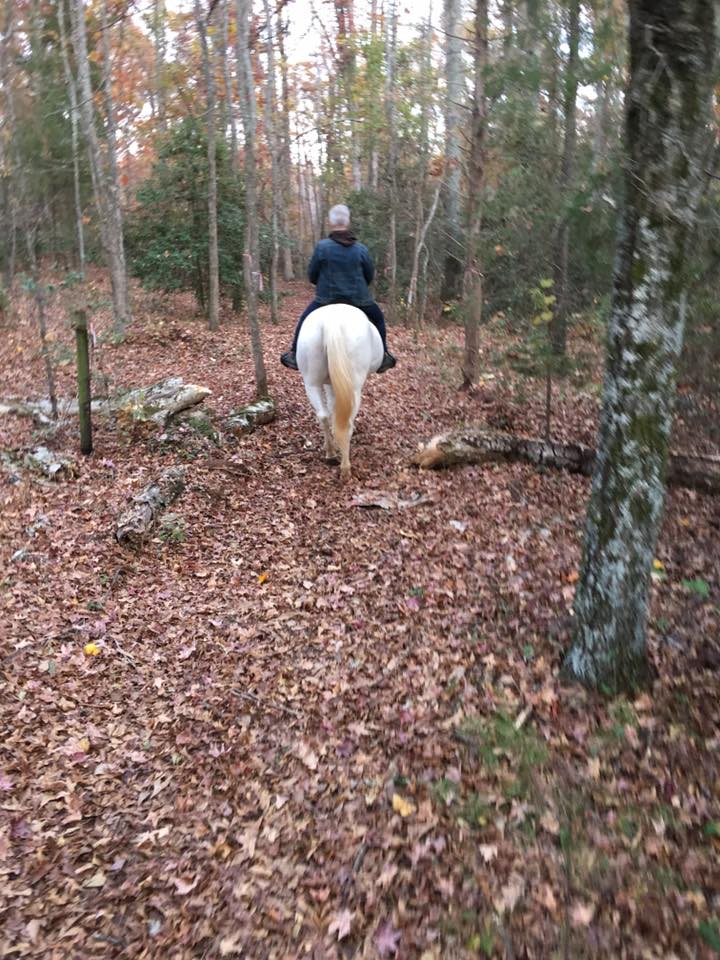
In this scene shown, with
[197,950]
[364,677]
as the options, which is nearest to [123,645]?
[364,677]

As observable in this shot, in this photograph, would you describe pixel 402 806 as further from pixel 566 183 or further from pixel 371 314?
pixel 566 183

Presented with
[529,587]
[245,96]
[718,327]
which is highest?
[245,96]

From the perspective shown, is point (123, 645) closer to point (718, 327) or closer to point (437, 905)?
point (437, 905)

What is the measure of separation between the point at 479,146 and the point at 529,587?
7.05 m

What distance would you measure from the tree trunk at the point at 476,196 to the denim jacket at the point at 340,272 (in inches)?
108

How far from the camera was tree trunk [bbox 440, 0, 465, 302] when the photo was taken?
50.9 feet

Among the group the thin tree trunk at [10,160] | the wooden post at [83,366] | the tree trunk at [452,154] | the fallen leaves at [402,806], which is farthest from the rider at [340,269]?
the tree trunk at [452,154]

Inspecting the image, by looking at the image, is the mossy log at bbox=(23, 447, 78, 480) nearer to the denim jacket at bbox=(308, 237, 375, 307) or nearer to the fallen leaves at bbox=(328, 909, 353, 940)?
the denim jacket at bbox=(308, 237, 375, 307)

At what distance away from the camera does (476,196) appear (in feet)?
31.4

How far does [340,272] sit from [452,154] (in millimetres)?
9881

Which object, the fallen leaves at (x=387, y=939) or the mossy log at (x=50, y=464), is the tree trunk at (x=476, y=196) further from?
the fallen leaves at (x=387, y=939)

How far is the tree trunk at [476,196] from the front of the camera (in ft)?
28.7

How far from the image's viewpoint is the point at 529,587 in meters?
5.15

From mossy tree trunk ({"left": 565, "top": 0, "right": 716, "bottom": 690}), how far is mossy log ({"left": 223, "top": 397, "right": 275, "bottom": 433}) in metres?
6.06
